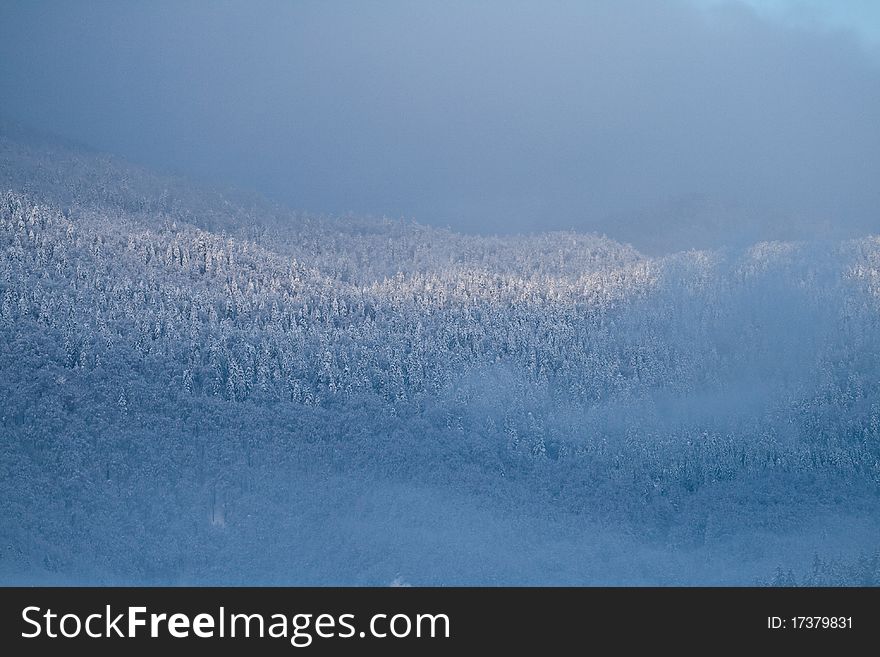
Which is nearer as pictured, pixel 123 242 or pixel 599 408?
pixel 599 408

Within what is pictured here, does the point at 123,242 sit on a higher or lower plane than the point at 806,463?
higher

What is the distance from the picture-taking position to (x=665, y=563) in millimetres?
67312

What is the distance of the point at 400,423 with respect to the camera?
74.4 m

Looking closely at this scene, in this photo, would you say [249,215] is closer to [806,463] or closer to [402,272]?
[402,272]

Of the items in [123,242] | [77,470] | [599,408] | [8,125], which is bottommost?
[77,470]

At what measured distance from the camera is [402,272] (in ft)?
350

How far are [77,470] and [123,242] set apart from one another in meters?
34.9

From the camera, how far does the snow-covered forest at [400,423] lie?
206ft

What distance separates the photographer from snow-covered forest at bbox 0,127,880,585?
62.7m
